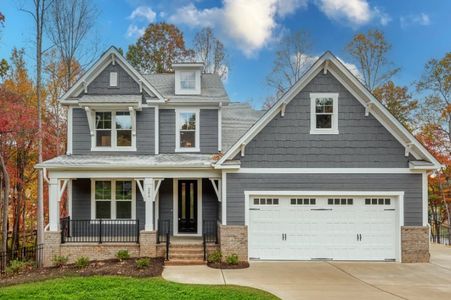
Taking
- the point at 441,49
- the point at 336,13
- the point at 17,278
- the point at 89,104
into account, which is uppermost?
the point at 336,13

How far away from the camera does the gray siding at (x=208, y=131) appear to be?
50.4ft

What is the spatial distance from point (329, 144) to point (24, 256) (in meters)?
13.5

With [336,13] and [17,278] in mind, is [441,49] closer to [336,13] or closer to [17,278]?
[336,13]

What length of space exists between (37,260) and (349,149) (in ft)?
40.2

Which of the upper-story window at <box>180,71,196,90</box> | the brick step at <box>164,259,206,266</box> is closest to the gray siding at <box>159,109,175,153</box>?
the upper-story window at <box>180,71,196,90</box>

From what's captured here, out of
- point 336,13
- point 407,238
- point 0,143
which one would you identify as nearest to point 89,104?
point 0,143

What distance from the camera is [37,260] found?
13.0 m

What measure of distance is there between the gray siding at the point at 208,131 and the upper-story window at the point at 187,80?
1.38 metres

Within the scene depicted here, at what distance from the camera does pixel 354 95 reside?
1297 cm

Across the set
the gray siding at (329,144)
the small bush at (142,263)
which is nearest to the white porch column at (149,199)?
the small bush at (142,263)

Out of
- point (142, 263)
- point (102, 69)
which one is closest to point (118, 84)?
point (102, 69)

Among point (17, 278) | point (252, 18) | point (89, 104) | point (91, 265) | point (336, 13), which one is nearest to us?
point (17, 278)

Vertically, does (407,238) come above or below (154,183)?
below

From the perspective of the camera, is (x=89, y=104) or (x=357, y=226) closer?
(x=357, y=226)
